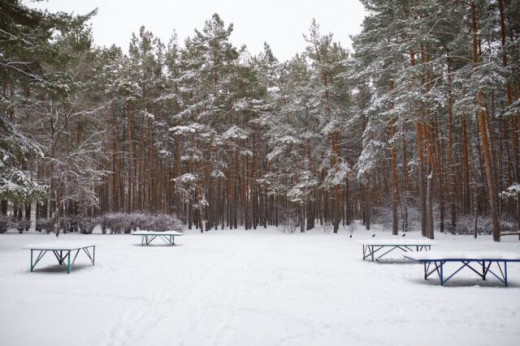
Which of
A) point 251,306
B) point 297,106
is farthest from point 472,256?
point 297,106

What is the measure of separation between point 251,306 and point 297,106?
1812 centimetres

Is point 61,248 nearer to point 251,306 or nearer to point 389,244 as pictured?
point 251,306

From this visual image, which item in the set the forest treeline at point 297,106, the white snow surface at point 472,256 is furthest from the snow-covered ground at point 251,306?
the forest treeline at point 297,106

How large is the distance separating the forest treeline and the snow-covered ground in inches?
245

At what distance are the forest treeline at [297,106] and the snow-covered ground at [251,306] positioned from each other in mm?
6214

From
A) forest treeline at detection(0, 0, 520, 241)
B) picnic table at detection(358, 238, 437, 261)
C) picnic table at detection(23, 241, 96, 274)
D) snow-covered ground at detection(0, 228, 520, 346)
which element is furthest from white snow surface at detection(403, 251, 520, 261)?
picnic table at detection(23, 241, 96, 274)

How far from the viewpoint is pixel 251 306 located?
5.35 meters

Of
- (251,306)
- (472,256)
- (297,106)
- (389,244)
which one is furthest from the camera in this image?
(297,106)

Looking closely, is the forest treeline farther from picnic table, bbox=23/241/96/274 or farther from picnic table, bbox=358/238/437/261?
picnic table, bbox=358/238/437/261

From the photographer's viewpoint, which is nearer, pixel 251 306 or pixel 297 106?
pixel 251 306

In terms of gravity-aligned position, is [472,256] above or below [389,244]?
above

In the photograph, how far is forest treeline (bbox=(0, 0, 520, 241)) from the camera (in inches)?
497

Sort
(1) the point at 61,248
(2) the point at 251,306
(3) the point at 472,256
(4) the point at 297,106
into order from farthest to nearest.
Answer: (4) the point at 297,106 < (1) the point at 61,248 < (3) the point at 472,256 < (2) the point at 251,306

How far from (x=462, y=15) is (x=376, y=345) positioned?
16369mm
